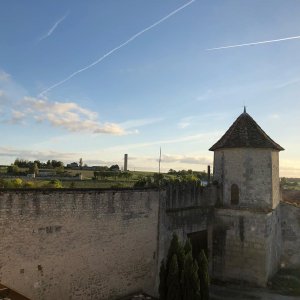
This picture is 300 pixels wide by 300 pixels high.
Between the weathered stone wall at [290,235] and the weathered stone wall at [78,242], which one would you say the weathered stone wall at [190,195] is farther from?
the weathered stone wall at [290,235]

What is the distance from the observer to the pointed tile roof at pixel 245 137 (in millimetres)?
21062

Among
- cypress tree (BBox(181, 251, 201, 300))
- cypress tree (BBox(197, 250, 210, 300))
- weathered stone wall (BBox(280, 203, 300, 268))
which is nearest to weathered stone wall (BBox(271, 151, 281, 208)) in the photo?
weathered stone wall (BBox(280, 203, 300, 268))

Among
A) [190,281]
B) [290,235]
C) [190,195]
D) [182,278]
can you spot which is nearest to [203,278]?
[190,281]

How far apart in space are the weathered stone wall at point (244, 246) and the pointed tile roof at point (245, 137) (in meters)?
3.61

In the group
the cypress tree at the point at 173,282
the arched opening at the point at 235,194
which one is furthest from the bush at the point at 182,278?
the arched opening at the point at 235,194

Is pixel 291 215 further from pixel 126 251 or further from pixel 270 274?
pixel 126 251

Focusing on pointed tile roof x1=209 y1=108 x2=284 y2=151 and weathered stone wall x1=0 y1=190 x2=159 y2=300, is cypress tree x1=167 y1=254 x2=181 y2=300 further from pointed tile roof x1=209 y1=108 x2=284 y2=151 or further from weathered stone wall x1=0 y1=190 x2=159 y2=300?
pointed tile roof x1=209 y1=108 x2=284 y2=151

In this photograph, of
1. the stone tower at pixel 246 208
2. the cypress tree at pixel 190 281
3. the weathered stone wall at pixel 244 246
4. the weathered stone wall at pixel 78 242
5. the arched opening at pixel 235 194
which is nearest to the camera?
the weathered stone wall at pixel 78 242

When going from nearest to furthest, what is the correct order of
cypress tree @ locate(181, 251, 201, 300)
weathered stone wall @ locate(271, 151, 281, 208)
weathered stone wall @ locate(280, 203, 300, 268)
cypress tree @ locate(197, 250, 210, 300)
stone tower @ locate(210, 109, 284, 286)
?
cypress tree @ locate(181, 251, 201, 300) < cypress tree @ locate(197, 250, 210, 300) < stone tower @ locate(210, 109, 284, 286) < weathered stone wall @ locate(271, 151, 281, 208) < weathered stone wall @ locate(280, 203, 300, 268)

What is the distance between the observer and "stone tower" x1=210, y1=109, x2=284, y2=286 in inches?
799

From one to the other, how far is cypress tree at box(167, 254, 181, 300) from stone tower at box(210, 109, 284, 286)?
7.06m

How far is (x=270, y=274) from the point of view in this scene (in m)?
21.0

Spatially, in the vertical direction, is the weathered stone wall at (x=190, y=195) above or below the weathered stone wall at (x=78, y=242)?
above

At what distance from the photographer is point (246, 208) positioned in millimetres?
20797
